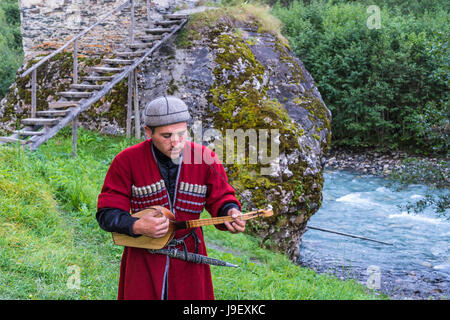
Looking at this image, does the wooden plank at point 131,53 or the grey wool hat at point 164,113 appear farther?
the wooden plank at point 131,53

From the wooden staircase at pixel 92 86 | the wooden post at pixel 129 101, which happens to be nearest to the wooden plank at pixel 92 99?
the wooden staircase at pixel 92 86

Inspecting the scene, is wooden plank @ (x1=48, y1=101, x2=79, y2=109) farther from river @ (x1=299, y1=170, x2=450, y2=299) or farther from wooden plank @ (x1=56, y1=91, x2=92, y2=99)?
river @ (x1=299, y1=170, x2=450, y2=299)

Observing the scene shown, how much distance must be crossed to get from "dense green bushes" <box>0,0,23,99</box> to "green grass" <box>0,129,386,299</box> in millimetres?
19004

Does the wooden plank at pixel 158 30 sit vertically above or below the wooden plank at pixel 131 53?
above

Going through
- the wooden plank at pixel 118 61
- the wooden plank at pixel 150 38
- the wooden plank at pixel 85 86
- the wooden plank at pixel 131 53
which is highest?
the wooden plank at pixel 150 38

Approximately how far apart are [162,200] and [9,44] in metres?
30.3

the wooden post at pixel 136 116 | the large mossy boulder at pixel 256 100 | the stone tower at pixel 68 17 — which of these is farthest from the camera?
the stone tower at pixel 68 17

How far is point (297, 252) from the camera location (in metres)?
8.34

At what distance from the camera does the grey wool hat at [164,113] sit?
2.36 m

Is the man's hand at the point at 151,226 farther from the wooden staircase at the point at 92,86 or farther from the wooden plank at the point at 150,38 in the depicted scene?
the wooden plank at the point at 150,38

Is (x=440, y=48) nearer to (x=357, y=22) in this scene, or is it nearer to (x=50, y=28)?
(x=50, y=28)

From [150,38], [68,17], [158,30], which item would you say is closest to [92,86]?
[150,38]

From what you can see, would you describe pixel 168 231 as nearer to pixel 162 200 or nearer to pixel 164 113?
pixel 162 200

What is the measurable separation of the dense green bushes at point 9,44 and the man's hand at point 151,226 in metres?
23.9
